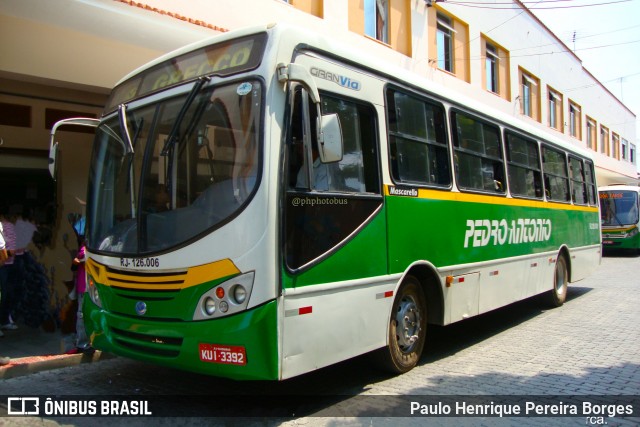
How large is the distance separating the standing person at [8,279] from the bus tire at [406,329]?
529cm

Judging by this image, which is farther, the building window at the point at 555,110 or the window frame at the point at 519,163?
the building window at the point at 555,110

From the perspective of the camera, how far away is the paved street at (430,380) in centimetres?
419

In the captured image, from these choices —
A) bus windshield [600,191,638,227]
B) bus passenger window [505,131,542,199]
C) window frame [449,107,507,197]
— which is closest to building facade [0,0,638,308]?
window frame [449,107,507,197]

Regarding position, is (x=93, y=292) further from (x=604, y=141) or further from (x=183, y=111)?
(x=604, y=141)

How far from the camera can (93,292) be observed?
15.4 ft

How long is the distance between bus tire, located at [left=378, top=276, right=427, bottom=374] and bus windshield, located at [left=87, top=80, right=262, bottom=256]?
210 cm

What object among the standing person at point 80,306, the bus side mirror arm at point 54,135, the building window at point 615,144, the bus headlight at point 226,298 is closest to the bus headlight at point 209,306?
the bus headlight at point 226,298

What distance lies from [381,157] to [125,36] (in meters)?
4.83

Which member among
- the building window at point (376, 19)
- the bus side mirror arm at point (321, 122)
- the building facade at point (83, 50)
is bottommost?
the bus side mirror arm at point (321, 122)

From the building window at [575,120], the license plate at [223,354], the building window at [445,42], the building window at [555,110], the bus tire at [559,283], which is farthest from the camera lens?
the building window at [575,120]

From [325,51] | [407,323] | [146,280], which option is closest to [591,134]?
[407,323]

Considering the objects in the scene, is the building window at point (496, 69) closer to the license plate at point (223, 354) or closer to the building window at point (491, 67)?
the building window at point (491, 67)

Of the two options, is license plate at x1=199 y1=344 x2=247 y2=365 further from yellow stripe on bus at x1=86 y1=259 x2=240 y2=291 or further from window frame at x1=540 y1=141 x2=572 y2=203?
window frame at x1=540 y1=141 x2=572 y2=203

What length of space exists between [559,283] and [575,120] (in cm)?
2296
